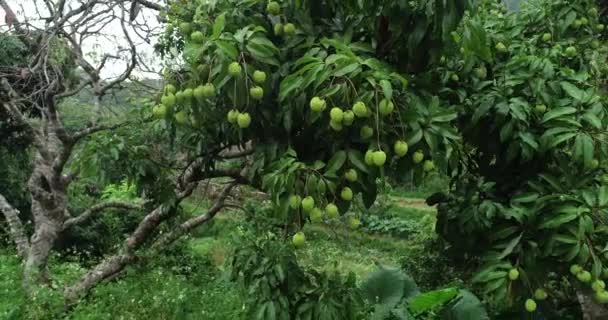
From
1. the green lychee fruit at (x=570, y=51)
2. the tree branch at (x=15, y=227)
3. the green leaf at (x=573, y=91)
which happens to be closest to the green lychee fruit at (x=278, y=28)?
the green leaf at (x=573, y=91)

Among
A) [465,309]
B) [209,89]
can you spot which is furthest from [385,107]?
[465,309]

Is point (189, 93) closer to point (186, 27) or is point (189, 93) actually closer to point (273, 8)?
point (273, 8)

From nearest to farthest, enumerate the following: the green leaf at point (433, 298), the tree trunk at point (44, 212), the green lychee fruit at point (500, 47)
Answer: the green lychee fruit at point (500, 47)
the green leaf at point (433, 298)
the tree trunk at point (44, 212)

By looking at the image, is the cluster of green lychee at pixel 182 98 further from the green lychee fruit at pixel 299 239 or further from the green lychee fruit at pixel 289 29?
the green lychee fruit at pixel 299 239

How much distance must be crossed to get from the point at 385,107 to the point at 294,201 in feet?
1.24

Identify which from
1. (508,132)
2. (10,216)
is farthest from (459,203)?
(10,216)

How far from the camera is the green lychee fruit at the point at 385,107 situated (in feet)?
5.31

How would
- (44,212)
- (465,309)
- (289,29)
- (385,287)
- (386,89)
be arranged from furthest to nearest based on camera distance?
(44,212)
(385,287)
(465,309)
(289,29)
(386,89)

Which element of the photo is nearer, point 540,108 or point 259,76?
point 259,76

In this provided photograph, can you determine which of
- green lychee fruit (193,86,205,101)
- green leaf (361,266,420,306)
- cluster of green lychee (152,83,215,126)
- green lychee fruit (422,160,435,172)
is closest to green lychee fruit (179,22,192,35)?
cluster of green lychee (152,83,215,126)

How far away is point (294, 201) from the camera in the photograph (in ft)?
5.41

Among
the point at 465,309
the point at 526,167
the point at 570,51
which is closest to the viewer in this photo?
the point at 526,167

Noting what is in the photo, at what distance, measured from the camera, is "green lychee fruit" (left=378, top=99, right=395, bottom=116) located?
1.62 metres

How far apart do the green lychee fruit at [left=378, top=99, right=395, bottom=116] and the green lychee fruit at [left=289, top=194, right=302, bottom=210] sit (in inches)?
13.8
